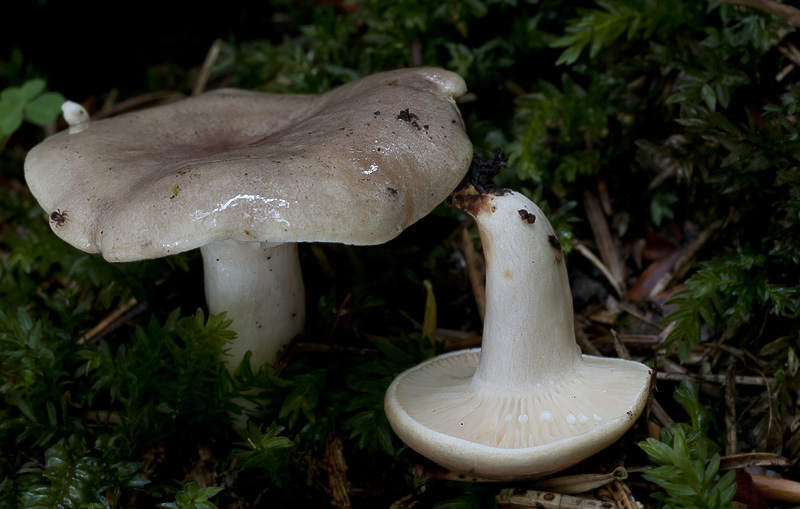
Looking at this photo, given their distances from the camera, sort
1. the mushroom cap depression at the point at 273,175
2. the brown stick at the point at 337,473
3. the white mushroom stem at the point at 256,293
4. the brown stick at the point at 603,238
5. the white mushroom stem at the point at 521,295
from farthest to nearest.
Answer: the brown stick at the point at 603,238 → the white mushroom stem at the point at 256,293 → the brown stick at the point at 337,473 → the white mushroom stem at the point at 521,295 → the mushroom cap depression at the point at 273,175

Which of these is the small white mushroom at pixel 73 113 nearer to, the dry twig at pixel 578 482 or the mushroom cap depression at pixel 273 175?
the mushroom cap depression at pixel 273 175

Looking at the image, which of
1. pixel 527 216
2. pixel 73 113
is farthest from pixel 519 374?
pixel 73 113

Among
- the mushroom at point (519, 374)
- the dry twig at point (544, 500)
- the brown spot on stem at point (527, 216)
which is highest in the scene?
the brown spot on stem at point (527, 216)

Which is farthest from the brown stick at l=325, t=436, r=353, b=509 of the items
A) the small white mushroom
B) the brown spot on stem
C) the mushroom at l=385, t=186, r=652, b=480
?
the small white mushroom

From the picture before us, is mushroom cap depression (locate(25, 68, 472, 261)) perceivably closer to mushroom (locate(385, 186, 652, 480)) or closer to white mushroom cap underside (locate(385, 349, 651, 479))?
mushroom (locate(385, 186, 652, 480))

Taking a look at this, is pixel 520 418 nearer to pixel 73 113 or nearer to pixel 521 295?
pixel 521 295

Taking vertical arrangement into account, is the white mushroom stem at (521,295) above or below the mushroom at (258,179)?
below

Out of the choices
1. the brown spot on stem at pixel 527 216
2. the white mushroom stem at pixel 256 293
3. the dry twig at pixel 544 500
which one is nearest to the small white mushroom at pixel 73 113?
the white mushroom stem at pixel 256 293

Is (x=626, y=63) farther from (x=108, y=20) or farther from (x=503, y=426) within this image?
(x=108, y=20)

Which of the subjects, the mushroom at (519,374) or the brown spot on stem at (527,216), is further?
the brown spot on stem at (527,216)
